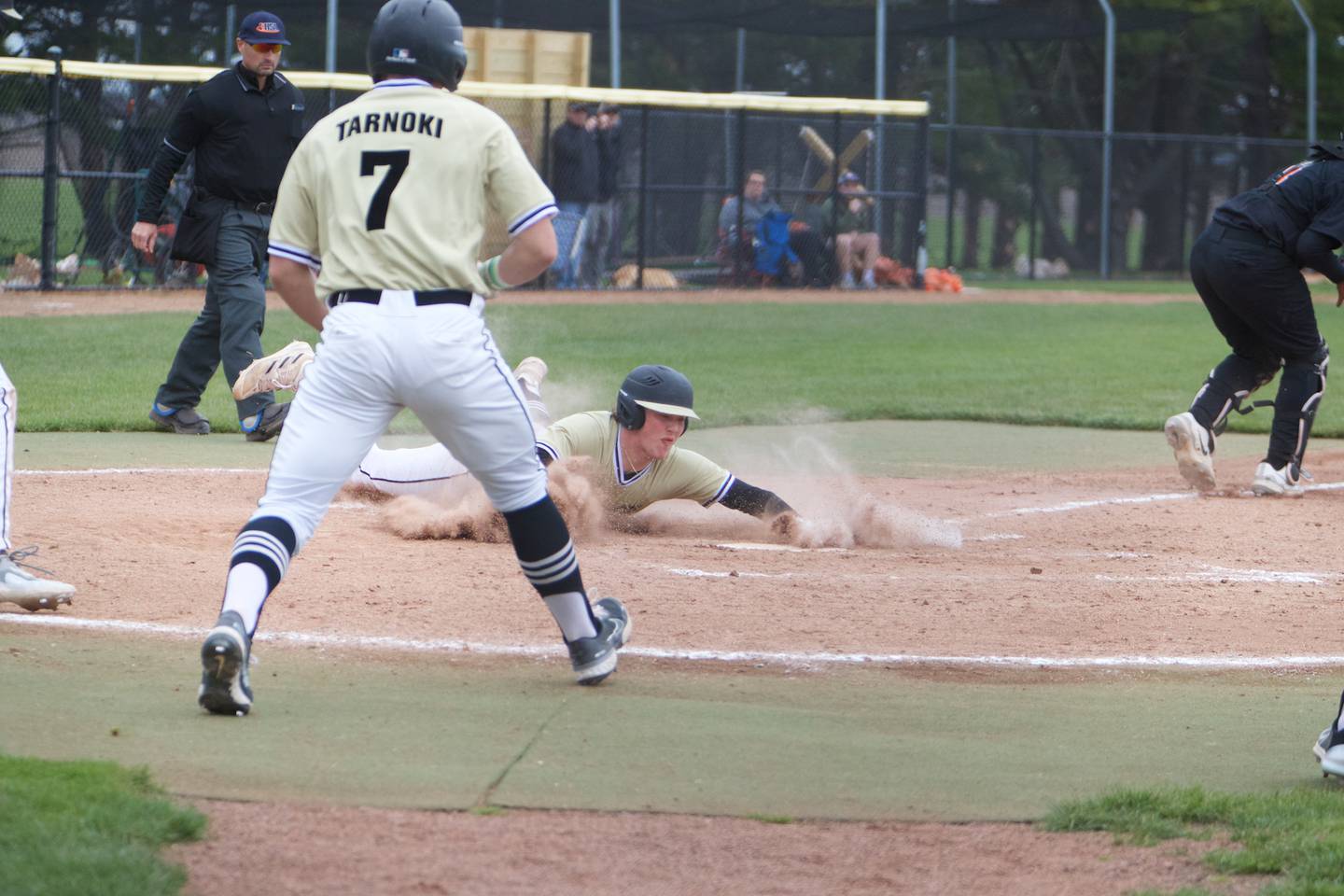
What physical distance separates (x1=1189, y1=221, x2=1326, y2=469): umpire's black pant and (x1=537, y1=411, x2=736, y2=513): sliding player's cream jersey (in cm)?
324

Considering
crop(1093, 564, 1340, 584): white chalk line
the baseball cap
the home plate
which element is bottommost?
the home plate

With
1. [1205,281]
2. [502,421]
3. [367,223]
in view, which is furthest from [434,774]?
[1205,281]

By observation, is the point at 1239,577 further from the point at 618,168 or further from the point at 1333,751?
the point at 618,168

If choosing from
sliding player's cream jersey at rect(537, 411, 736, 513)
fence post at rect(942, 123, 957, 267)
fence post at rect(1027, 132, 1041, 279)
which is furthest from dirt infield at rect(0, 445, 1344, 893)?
fence post at rect(1027, 132, 1041, 279)

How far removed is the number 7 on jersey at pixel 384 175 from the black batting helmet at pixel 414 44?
0.26m

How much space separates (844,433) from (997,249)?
20.5m

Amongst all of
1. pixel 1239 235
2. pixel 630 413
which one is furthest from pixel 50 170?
pixel 1239 235

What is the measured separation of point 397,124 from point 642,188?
1883 cm

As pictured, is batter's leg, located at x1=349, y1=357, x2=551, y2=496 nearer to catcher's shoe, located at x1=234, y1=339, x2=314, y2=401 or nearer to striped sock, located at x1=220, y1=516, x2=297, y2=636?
catcher's shoe, located at x1=234, y1=339, x2=314, y2=401

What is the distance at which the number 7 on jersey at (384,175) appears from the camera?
430 centimetres

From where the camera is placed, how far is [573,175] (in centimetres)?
2202

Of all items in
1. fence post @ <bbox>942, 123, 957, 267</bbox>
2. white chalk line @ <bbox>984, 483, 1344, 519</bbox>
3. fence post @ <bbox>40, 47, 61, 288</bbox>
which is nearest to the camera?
white chalk line @ <bbox>984, 483, 1344, 519</bbox>

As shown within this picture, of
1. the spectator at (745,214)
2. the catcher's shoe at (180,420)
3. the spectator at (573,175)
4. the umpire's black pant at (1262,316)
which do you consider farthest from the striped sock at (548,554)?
the spectator at (745,214)

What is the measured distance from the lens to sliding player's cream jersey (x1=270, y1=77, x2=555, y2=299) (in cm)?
430
